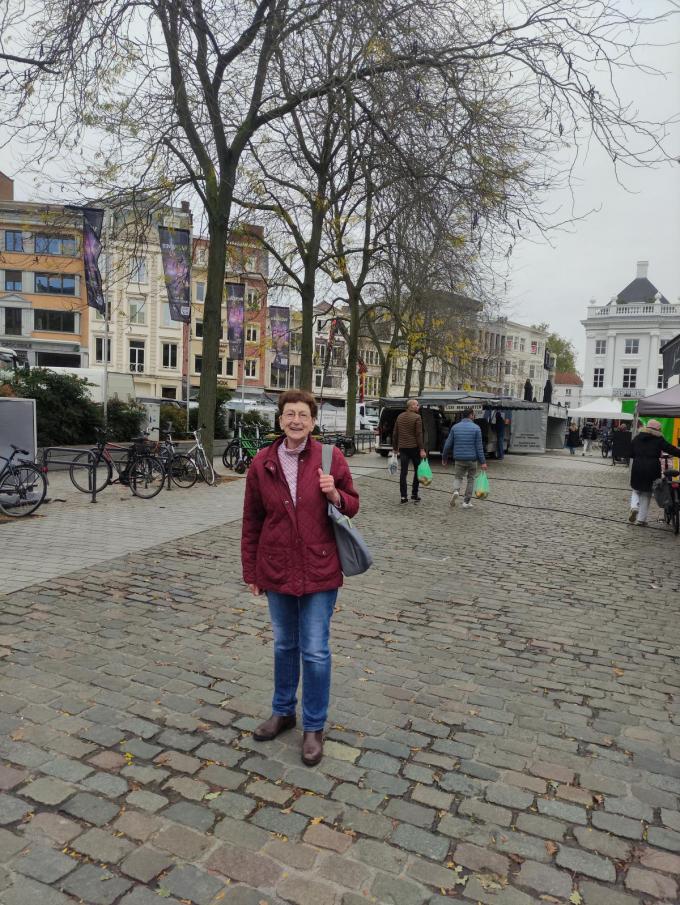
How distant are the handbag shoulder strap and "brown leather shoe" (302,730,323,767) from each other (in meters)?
1.31

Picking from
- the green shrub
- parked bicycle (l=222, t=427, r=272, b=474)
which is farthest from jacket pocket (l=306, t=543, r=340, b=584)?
the green shrub

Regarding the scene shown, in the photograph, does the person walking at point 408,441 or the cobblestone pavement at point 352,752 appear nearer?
the cobblestone pavement at point 352,752

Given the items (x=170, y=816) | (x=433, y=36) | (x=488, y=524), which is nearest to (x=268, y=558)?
(x=170, y=816)

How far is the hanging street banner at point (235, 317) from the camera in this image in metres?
23.1

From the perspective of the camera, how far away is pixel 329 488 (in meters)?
3.16

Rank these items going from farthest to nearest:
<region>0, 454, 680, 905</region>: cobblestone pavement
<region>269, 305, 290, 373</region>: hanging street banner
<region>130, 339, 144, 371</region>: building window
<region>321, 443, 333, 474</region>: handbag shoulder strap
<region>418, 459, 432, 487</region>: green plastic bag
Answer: <region>130, 339, 144, 371</region>: building window < <region>269, 305, 290, 373</region>: hanging street banner < <region>418, 459, 432, 487</region>: green plastic bag < <region>321, 443, 333, 474</region>: handbag shoulder strap < <region>0, 454, 680, 905</region>: cobblestone pavement

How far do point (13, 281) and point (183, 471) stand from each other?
46.0 m

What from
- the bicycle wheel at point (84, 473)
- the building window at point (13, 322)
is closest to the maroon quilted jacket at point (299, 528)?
the bicycle wheel at point (84, 473)

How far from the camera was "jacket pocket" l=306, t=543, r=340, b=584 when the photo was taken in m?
3.20

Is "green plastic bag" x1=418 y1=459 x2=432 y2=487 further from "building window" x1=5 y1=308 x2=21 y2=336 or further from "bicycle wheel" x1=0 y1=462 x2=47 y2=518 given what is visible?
"building window" x1=5 y1=308 x2=21 y2=336

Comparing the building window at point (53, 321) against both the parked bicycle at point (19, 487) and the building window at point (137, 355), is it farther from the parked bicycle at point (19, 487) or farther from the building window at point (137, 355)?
the parked bicycle at point (19, 487)

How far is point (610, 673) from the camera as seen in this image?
4.53m

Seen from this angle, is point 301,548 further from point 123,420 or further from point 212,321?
point 123,420

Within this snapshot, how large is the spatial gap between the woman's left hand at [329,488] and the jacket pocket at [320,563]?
9.2 inches
